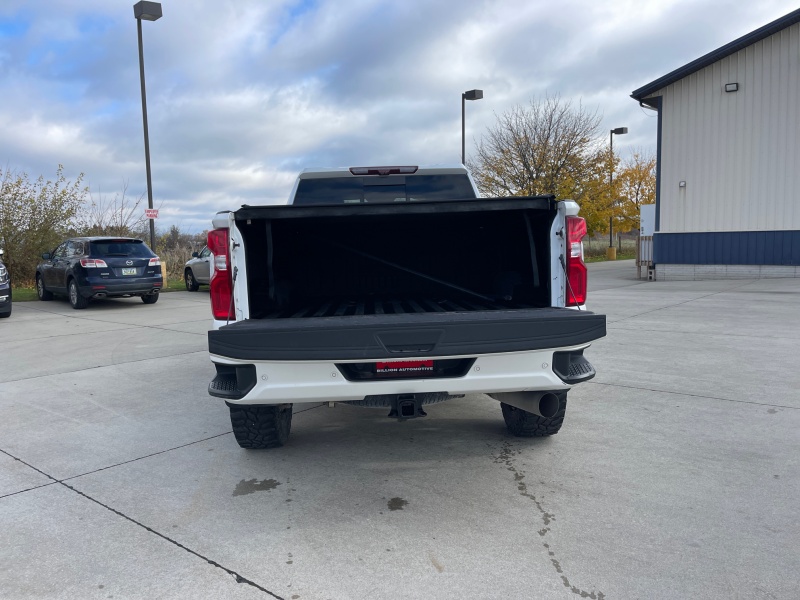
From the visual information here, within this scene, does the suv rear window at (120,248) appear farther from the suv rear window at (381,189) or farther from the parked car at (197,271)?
the suv rear window at (381,189)

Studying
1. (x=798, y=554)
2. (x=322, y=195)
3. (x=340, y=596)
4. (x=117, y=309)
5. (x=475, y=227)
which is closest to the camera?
(x=340, y=596)

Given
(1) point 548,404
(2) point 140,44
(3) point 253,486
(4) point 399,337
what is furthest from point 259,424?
(2) point 140,44

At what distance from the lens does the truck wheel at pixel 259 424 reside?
159 inches

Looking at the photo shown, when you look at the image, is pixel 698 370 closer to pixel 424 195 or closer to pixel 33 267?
pixel 424 195

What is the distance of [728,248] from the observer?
18.8 m

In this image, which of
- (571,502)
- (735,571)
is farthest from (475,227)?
(735,571)

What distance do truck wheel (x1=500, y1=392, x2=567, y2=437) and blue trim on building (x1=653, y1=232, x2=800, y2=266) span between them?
16.9 metres

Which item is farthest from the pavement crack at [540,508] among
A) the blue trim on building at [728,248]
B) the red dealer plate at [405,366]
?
the blue trim on building at [728,248]

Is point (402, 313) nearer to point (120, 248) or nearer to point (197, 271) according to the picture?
point (120, 248)

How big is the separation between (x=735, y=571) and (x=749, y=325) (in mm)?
7796

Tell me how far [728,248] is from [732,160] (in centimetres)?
261

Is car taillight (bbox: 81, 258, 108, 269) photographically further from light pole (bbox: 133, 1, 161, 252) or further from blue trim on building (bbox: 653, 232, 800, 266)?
blue trim on building (bbox: 653, 232, 800, 266)

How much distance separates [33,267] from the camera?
1936 cm

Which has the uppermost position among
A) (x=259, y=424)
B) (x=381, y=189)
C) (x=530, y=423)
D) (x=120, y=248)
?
(x=381, y=189)
